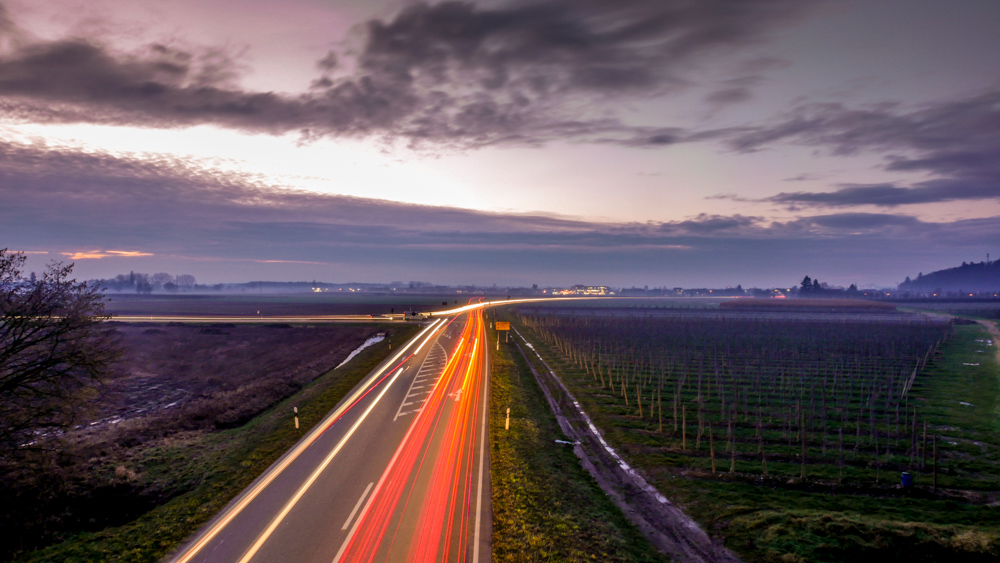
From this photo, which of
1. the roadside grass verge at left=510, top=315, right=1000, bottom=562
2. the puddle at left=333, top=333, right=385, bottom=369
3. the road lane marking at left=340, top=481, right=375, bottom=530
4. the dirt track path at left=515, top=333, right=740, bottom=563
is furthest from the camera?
the puddle at left=333, top=333, right=385, bottom=369

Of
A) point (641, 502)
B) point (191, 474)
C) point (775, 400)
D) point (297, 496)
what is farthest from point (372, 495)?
point (775, 400)

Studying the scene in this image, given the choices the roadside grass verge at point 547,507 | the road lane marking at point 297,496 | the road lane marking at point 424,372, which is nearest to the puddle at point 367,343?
the road lane marking at point 424,372

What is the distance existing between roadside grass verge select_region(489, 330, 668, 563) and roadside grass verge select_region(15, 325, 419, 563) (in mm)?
11439

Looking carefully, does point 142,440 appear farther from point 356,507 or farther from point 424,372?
point 424,372

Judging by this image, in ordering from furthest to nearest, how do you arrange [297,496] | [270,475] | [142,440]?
[142,440], [270,475], [297,496]

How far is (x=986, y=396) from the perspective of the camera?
36188 millimetres

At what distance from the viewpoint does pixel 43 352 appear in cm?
2184

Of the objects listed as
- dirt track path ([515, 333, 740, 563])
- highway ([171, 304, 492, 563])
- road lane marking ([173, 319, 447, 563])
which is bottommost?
dirt track path ([515, 333, 740, 563])

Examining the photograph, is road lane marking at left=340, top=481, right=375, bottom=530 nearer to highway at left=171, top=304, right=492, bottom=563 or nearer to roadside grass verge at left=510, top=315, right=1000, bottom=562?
highway at left=171, top=304, right=492, bottom=563

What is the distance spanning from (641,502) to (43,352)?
100ft

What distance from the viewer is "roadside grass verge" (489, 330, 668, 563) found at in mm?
14062

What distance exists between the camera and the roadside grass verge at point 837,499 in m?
13.9

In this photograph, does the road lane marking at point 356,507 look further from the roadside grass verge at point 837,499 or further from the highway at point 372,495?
the roadside grass verge at point 837,499

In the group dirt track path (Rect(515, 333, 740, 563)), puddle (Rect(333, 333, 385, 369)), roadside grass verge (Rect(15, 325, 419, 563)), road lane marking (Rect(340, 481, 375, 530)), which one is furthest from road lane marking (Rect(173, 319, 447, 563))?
puddle (Rect(333, 333, 385, 369))
